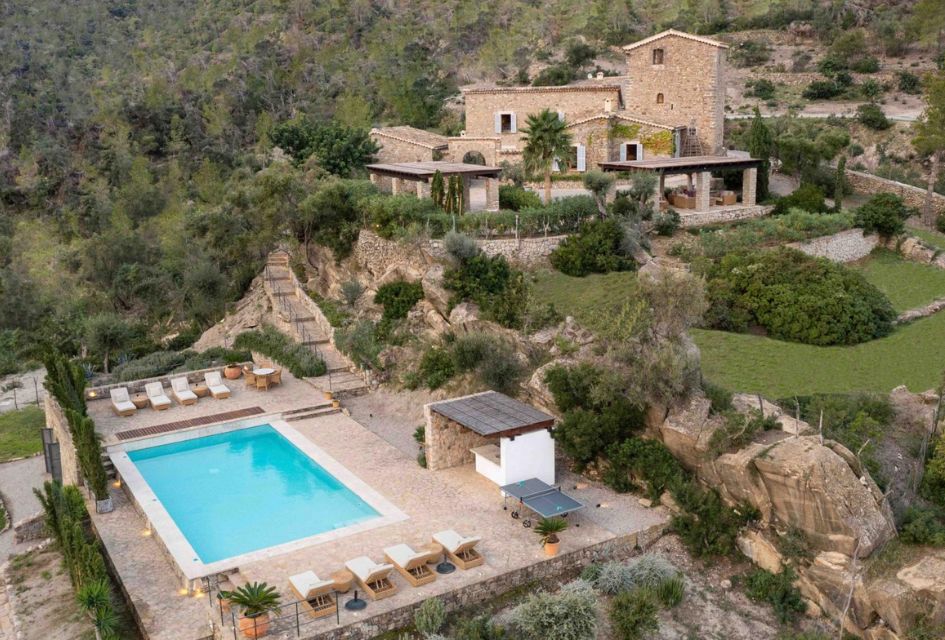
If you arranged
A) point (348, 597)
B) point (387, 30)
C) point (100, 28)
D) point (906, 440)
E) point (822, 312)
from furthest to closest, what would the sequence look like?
point (100, 28), point (387, 30), point (822, 312), point (906, 440), point (348, 597)

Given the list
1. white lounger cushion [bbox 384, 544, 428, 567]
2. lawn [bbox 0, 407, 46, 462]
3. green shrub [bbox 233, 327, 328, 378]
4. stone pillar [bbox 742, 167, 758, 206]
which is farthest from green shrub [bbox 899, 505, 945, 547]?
lawn [bbox 0, 407, 46, 462]

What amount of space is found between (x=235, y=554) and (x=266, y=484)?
3678mm

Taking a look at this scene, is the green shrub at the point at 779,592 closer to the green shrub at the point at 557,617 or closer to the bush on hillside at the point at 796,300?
the green shrub at the point at 557,617

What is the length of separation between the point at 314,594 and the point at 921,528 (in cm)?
1054

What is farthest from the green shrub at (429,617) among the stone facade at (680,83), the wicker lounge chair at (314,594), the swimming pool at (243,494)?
the stone facade at (680,83)

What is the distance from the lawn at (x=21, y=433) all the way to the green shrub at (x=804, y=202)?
25621mm

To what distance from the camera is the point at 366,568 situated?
49.7 feet

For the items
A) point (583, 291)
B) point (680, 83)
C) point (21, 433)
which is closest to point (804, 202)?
point (680, 83)

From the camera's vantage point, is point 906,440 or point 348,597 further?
point 906,440

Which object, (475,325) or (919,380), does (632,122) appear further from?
(919,380)

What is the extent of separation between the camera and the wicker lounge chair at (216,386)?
26266mm

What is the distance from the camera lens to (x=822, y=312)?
23484mm

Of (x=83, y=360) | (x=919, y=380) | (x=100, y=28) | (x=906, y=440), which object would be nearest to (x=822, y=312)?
(x=919, y=380)

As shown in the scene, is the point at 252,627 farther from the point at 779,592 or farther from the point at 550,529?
the point at 779,592
